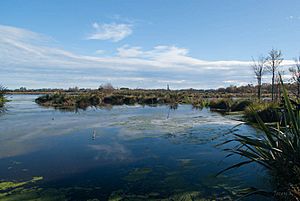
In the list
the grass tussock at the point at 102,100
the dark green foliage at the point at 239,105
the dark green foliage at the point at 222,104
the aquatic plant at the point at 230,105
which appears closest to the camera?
the dark green foliage at the point at 239,105

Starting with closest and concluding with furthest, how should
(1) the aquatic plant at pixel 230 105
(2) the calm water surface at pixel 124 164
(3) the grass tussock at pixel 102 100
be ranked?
(2) the calm water surface at pixel 124 164, (1) the aquatic plant at pixel 230 105, (3) the grass tussock at pixel 102 100

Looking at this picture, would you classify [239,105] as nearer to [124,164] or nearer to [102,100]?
[124,164]

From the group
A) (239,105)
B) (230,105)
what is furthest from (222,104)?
(239,105)

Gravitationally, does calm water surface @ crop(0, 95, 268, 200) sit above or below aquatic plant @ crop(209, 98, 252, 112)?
below

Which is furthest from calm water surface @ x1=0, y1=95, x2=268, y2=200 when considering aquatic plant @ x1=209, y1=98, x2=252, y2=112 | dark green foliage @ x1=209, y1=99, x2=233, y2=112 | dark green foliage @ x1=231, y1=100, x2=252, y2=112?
dark green foliage @ x1=209, y1=99, x2=233, y2=112

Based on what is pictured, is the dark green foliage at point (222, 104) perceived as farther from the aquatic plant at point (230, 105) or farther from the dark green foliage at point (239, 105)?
the dark green foliage at point (239, 105)

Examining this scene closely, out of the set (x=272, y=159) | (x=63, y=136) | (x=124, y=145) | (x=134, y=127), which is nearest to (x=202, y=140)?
(x=124, y=145)

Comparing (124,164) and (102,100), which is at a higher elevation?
(102,100)

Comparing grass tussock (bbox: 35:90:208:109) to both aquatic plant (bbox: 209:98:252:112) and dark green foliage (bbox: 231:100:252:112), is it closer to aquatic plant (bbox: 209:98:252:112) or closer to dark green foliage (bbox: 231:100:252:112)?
aquatic plant (bbox: 209:98:252:112)

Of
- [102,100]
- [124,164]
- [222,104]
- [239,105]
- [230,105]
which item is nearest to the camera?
[124,164]

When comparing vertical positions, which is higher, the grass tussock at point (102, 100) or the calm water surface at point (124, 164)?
the grass tussock at point (102, 100)

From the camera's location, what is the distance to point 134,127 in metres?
15.9

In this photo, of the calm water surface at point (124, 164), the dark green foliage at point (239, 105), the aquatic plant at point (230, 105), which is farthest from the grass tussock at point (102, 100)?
the calm water surface at point (124, 164)

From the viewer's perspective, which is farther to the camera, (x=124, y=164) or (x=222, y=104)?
(x=222, y=104)
